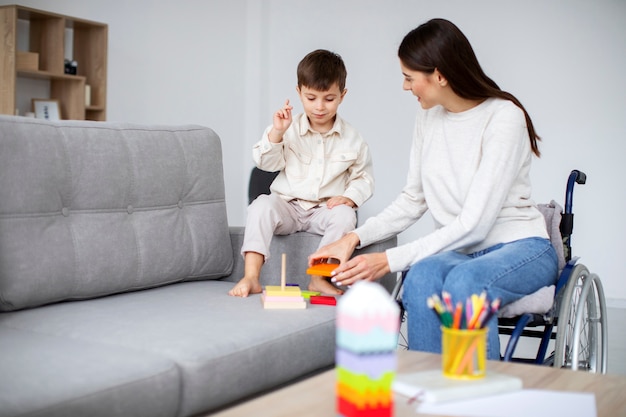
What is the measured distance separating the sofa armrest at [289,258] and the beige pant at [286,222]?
0.04m

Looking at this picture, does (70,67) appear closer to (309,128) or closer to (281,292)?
(309,128)

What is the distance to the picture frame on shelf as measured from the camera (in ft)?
15.1

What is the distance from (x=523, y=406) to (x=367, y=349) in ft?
1.09

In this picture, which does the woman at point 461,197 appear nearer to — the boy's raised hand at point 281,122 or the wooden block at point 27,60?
the boy's raised hand at point 281,122

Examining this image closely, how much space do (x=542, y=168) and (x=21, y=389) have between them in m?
4.44

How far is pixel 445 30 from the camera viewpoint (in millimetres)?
2100

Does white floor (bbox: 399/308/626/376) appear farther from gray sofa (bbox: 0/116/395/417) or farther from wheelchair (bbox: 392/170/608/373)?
gray sofa (bbox: 0/116/395/417)

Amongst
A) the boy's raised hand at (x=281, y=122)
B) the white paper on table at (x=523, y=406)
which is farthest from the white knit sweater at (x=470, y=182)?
the white paper on table at (x=523, y=406)

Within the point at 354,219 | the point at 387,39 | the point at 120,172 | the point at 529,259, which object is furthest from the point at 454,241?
the point at 387,39

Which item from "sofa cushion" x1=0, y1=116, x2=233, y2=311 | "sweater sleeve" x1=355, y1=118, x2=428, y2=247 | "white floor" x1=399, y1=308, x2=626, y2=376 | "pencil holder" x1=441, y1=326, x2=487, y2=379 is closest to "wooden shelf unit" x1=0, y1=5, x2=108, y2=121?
"sofa cushion" x1=0, y1=116, x2=233, y2=311

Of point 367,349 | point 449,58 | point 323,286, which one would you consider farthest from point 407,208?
point 367,349

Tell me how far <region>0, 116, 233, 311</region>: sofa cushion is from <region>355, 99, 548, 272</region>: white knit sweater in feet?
1.79

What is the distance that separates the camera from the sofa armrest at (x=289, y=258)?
2504 mm

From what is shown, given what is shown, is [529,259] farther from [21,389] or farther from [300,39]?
[300,39]
